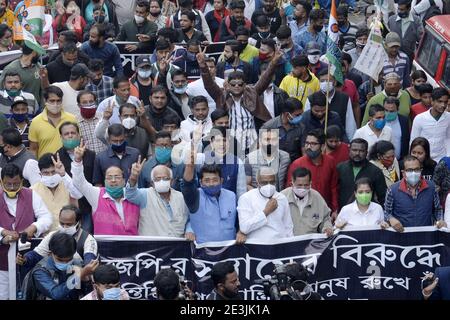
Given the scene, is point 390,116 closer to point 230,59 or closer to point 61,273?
point 230,59

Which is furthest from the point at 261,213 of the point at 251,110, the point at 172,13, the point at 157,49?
the point at 172,13

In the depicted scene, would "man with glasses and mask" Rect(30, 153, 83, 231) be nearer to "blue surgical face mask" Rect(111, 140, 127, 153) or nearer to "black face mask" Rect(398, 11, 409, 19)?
"blue surgical face mask" Rect(111, 140, 127, 153)

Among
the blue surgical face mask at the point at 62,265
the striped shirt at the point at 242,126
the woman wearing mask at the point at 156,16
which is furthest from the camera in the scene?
the woman wearing mask at the point at 156,16

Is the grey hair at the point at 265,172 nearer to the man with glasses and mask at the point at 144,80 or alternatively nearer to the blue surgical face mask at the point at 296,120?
the blue surgical face mask at the point at 296,120

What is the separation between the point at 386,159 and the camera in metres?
16.6

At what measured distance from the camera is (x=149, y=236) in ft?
48.6

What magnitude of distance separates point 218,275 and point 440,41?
26.4ft

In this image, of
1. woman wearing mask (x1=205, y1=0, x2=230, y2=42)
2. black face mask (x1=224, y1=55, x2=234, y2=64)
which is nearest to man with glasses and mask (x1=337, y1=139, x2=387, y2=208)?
black face mask (x1=224, y1=55, x2=234, y2=64)

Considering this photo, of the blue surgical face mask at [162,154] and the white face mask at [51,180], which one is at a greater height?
the white face mask at [51,180]

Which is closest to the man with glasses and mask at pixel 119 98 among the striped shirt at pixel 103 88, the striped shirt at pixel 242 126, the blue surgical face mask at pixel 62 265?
the striped shirt at pixel 103 88

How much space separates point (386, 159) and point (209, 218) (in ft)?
8.45

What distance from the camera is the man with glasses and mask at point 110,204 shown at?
590 inches

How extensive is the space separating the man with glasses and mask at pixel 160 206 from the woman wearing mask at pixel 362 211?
5.20 feet
